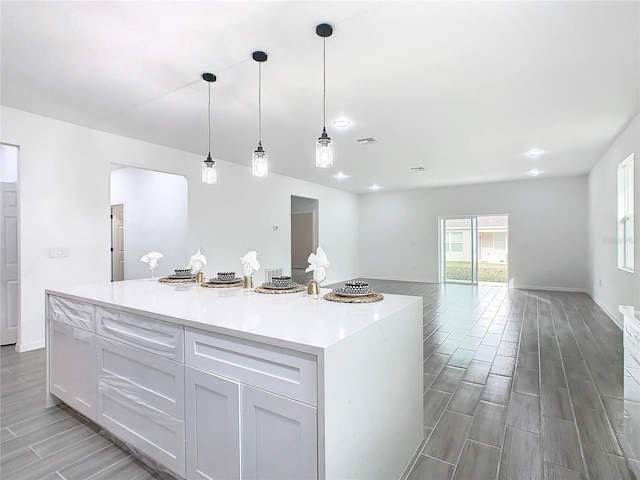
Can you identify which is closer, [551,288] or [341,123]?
[341,123]

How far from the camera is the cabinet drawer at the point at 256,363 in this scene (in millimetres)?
1165

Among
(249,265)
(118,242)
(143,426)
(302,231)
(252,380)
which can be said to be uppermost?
(302,231)

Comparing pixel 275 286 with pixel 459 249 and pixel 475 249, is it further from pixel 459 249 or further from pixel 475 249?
pixel 459 249

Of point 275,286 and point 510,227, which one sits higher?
point 510,227

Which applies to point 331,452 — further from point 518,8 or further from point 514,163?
point 514,163

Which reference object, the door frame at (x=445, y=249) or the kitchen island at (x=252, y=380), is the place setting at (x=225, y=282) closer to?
the kitchen island at (x=252, y=380)

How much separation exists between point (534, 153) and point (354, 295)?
5.07m

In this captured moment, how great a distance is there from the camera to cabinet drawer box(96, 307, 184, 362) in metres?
1.58

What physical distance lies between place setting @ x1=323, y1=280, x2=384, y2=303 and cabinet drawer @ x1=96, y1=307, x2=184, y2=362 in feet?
2.62

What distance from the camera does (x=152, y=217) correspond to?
602 centimetres

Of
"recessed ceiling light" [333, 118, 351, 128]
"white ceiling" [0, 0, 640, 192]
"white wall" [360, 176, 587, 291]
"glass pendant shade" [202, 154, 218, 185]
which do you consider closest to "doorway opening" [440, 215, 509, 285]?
"white wall" [360, 176, 587, 291]

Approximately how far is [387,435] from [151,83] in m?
3.18

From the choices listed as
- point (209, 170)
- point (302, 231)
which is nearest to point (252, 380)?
point (209, 170)

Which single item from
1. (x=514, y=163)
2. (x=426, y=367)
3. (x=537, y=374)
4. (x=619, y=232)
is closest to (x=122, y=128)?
(x=426, y=367)
